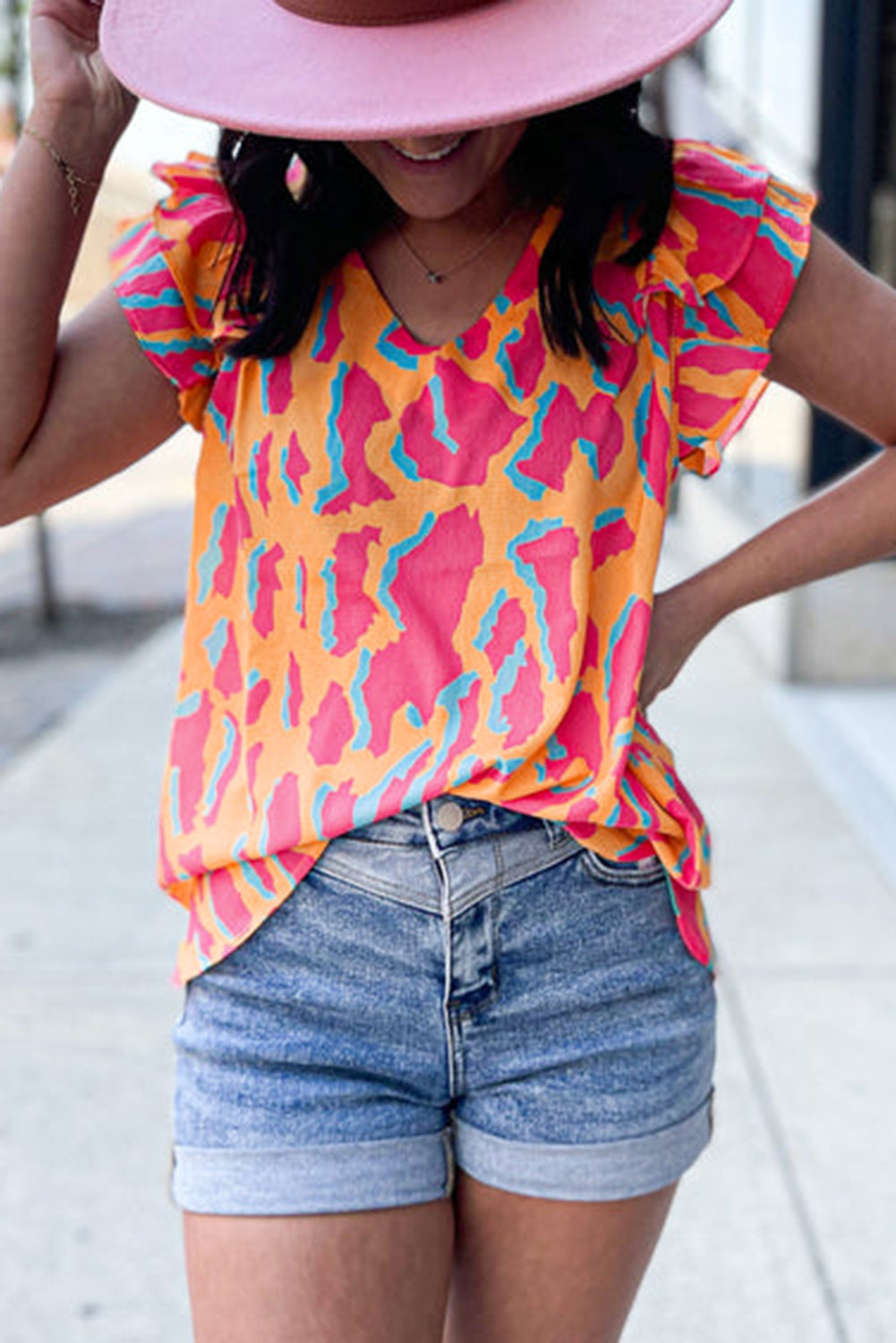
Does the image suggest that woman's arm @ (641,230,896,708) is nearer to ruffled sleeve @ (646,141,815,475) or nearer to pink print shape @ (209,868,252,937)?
ruffled sleeve @ (646,141,815,475)

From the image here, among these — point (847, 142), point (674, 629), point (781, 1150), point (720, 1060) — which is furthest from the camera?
point (847, 142)

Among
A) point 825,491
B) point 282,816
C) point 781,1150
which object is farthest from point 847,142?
point 282,816

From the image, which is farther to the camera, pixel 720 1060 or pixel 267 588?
pixel 720 1060

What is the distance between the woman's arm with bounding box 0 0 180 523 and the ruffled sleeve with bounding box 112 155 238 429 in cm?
2

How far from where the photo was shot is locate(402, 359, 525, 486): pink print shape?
4.99 feet

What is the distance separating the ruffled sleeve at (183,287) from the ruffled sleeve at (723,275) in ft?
1.25

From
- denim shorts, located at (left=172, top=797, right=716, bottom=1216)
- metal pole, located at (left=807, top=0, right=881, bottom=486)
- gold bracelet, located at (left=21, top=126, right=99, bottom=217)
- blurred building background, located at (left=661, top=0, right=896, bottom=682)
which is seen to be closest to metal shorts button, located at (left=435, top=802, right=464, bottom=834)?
denim shorts, located at (left=172, top=797, right=716, bottom=1216)

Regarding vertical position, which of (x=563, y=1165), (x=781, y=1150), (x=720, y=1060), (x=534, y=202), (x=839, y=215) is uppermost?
(x=534, y=202)

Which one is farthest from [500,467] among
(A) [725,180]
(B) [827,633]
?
(B) [827,633]

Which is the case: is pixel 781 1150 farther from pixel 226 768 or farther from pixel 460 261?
pixel 460 261

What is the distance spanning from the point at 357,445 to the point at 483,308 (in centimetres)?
17

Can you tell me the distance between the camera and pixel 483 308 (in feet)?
5.14

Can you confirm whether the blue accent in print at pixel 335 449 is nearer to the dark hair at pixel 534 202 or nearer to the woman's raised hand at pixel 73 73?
the dark hair at pixel 534 202

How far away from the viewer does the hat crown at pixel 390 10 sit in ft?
4.57
